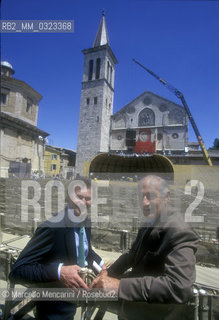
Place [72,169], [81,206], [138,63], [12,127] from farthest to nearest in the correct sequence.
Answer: [138,63] → [72,169] → [12,127] → [81,206]

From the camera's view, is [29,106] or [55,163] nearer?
[29,106]

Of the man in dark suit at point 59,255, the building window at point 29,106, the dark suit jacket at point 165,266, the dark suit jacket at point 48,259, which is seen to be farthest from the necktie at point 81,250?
the building window at point 29,106

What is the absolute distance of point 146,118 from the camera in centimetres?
3709

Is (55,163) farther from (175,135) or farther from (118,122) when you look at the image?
(175,135)

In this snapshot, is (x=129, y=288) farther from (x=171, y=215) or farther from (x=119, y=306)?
(x=171, y=215)

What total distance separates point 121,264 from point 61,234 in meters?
0.70

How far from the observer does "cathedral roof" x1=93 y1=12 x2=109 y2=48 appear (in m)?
42.3

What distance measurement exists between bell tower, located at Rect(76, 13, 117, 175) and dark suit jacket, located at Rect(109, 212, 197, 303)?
107 feet

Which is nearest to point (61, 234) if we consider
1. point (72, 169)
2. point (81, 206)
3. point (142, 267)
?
point (81, 206)

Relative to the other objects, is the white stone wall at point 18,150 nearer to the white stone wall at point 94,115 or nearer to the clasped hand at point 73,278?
the white stone wall at point 94,115

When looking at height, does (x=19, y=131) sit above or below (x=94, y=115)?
below

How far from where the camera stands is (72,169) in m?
37.6

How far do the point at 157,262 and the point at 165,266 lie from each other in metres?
0.18

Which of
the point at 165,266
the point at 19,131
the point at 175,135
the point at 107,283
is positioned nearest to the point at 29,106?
the point at 19,131
